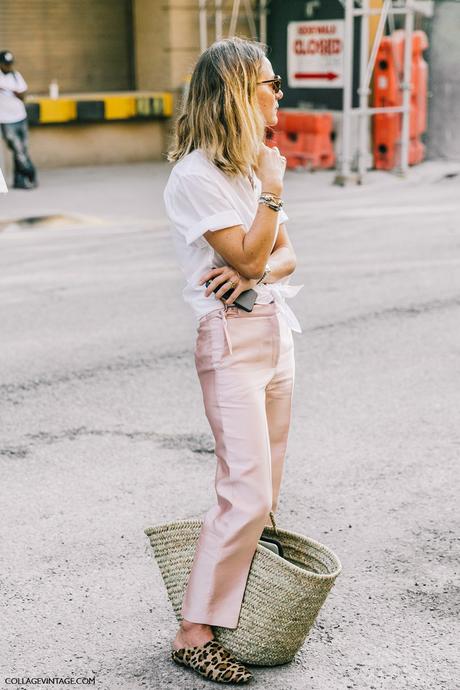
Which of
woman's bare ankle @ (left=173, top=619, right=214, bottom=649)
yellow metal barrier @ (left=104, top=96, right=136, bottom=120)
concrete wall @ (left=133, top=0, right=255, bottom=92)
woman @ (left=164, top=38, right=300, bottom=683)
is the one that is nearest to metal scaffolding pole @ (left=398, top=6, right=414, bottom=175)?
concrete wall @ (left=133, top=0, right=255, bottom=92)

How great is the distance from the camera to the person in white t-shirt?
15156 millimetres

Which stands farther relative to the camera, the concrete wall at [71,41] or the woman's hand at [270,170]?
the concrete wall at [71,41]

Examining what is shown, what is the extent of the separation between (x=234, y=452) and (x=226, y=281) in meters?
0.49

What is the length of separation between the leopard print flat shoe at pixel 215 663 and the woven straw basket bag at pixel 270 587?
0.09 feet

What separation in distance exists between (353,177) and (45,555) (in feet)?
41.2

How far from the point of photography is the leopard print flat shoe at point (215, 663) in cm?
300

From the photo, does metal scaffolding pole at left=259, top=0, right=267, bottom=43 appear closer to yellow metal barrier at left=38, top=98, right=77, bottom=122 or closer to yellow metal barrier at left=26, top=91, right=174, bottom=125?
yellow metal barrier at left=26, top=91, right=174, bottom=125

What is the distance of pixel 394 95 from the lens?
16.6m

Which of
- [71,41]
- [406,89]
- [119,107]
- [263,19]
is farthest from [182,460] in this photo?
[71,41]

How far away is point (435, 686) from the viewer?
3.03 metres

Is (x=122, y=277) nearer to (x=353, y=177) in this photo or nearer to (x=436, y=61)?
(x=353, y=177)

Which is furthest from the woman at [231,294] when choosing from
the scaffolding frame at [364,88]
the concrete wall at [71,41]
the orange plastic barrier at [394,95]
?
the concrete wall at [71,41]

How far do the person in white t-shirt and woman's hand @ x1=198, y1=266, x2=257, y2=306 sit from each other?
42.6 feet

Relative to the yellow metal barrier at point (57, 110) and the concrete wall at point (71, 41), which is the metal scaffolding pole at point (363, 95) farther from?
the yellow metal barrier at point (57, 110)
